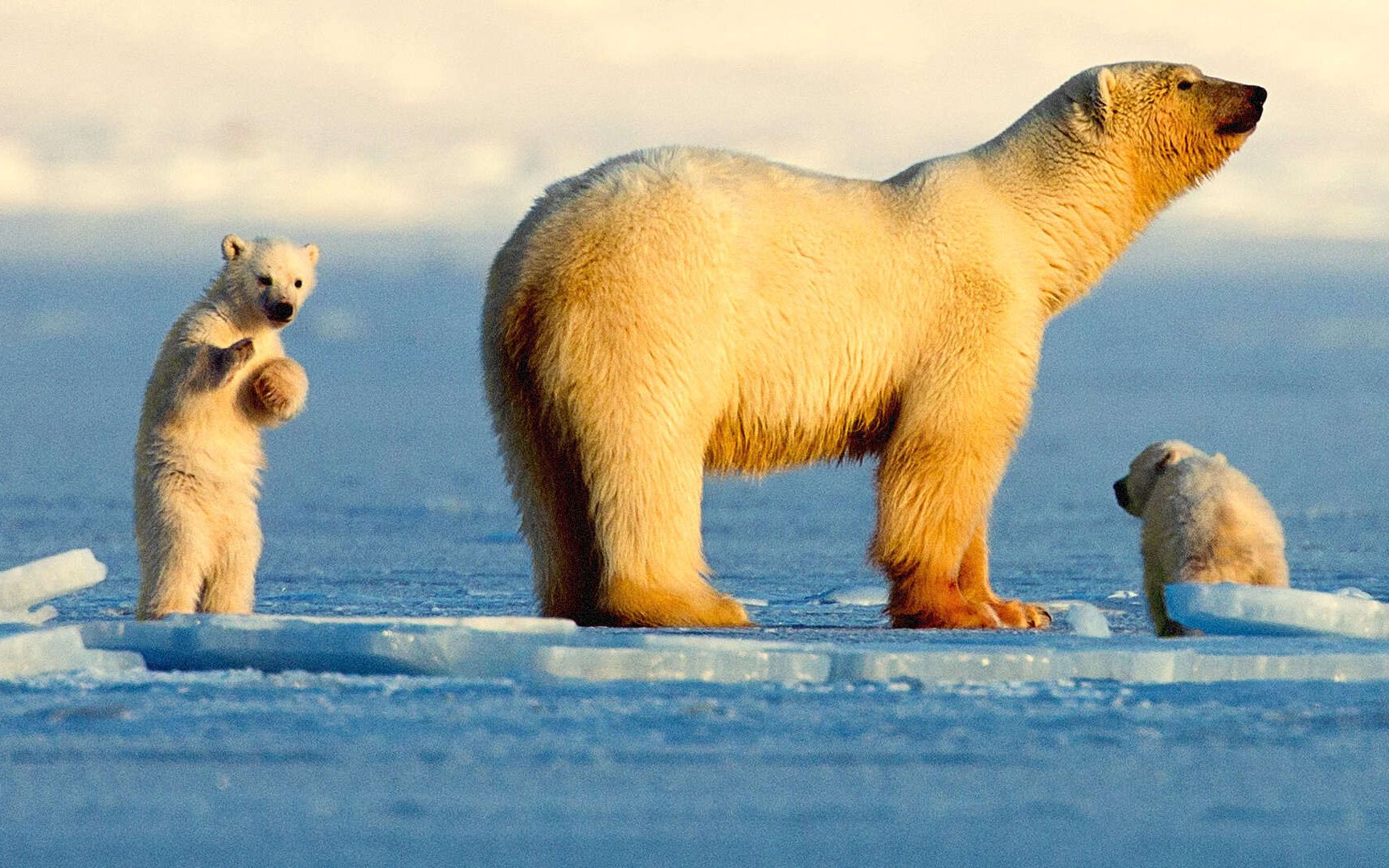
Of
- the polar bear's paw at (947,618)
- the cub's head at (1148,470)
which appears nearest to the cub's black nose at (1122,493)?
the cub's head at (1148,470)

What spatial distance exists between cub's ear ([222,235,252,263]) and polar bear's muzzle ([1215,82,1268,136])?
3205 mm

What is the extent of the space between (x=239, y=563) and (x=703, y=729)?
2090mm

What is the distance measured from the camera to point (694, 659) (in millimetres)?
4047

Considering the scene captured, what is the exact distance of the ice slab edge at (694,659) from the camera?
4.03 metres

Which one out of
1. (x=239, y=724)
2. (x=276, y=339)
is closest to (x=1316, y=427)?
(x=276, y=339)

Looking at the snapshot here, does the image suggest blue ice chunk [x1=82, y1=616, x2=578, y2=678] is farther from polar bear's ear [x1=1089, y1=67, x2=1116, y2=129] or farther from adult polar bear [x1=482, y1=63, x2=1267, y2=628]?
polar bear's ear [x1=1089, y1=67, x2=1116, y2=129]

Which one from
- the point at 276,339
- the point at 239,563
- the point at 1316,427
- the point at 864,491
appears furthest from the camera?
the point at 1316,427

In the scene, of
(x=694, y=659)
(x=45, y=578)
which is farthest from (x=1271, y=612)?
(x=45, y=578)

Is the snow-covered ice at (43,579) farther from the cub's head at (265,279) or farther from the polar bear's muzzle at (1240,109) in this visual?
the polar bear's muzzle at (1240,109)

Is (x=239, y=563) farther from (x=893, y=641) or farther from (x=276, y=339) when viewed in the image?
(x=893, y=641)

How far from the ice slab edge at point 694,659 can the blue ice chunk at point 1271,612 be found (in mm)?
406

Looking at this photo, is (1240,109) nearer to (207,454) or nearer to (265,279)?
(265,279)

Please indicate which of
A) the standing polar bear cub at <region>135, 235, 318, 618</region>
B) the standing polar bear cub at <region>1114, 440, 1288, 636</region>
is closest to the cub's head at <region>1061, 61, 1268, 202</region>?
the standing polar bear cub at <region>1114, 440, 1288, 636</region>

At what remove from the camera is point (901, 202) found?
18.8ft
